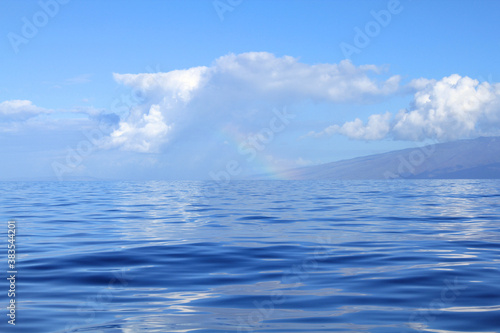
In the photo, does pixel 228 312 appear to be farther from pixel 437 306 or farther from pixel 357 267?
pixel 357 267

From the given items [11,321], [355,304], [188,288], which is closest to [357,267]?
[355,304]

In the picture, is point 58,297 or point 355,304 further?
point 58,297

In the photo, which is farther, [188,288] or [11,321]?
[188,288]

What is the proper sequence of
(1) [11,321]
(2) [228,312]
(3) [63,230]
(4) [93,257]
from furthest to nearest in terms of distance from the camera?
(3) [63,230], (4) [93,257], (2) [228,312], (1) [11,321]

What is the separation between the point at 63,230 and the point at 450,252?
1520 cm

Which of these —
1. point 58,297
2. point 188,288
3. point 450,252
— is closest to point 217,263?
point 188,288

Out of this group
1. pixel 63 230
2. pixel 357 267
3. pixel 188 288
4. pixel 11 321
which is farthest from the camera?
pixel 63 230

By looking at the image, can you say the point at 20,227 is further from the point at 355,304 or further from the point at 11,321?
the point at 355,304

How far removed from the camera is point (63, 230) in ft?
67.8

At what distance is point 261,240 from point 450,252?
20.6 feet

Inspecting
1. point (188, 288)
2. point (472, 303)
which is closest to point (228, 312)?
point (188, 288)

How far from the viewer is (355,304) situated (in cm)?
869

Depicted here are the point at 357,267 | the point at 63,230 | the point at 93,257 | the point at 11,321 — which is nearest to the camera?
the point at 11,321

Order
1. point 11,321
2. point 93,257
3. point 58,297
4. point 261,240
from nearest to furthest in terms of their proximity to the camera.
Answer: point 11,321
point 58,297
point 93,257
point 261,240
